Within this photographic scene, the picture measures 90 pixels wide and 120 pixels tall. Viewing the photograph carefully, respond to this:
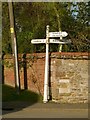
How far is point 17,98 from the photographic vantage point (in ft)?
58.2

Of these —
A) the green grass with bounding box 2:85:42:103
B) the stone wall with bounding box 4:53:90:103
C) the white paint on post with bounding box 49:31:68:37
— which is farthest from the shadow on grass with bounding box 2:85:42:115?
the white paint on post with bounding box 49:31:68:37

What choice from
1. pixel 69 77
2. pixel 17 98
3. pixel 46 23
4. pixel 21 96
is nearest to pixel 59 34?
pixel 69 77

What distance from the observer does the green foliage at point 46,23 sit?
2206 centimetres

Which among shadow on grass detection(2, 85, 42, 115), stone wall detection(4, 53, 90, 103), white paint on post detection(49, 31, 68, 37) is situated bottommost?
shadow on grass detection(2, 85, 42, 115)

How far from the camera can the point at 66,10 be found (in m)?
23.5

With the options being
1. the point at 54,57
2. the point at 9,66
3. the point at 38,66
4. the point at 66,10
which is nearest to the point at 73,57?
the point at 54,57

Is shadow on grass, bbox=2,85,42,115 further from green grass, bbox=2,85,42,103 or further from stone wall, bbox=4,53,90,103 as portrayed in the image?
stone wall, bbox=4,53,90,103

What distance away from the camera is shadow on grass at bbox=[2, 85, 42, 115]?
1603 centimetres

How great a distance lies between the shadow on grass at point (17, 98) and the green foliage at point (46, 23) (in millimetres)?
3860

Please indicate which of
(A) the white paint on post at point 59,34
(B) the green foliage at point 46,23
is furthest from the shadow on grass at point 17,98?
(B) the green foliage at point 46,23

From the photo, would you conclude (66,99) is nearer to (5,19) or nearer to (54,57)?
(54,57)

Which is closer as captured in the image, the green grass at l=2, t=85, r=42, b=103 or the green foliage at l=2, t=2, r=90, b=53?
the green grass at l=2, t=85, r=42, b=103

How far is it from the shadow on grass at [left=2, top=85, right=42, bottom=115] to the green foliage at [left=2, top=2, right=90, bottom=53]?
3860mm

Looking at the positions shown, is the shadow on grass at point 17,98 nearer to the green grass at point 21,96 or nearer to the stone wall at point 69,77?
the green grass at point 21,96
